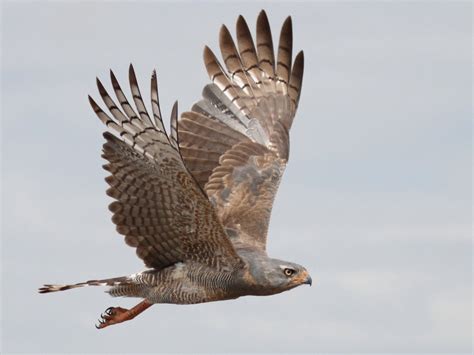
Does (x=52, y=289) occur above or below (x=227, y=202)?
below

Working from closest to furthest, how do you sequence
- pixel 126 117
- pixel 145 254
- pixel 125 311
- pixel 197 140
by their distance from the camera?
pixel 126 117, pixel 145 254, pixel 125 311, pixel 197 140

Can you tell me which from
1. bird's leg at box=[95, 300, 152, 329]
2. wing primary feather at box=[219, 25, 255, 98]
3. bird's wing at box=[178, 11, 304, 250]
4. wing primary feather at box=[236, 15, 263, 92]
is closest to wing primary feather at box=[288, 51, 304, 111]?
bird's wing at box=[178, 11, 304, 250]

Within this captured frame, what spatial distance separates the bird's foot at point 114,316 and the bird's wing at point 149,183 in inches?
79.7

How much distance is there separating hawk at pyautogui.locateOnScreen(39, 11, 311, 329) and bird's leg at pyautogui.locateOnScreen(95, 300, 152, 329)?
1cm

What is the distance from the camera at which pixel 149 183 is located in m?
16.2

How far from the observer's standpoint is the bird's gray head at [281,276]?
1741 centimetres

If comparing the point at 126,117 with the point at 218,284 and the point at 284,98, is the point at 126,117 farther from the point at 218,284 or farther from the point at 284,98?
the point at 284,98

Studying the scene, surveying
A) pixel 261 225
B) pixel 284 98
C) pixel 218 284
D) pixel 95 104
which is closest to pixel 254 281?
pixel 218 284

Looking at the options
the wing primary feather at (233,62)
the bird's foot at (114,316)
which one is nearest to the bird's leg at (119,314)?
the bird's foot at (114,316)

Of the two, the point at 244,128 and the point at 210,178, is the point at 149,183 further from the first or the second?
the point at 244,128

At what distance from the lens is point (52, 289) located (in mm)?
17938

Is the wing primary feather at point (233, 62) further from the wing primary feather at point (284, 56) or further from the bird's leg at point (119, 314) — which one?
the bird's leg at point (119, 314)

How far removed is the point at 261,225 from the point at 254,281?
1762 mm

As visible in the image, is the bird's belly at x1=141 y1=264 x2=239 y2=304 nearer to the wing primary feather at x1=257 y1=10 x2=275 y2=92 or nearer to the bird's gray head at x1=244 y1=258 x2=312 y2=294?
the bird's gray head at x1=244 y1=258 x2=312 y2=294
